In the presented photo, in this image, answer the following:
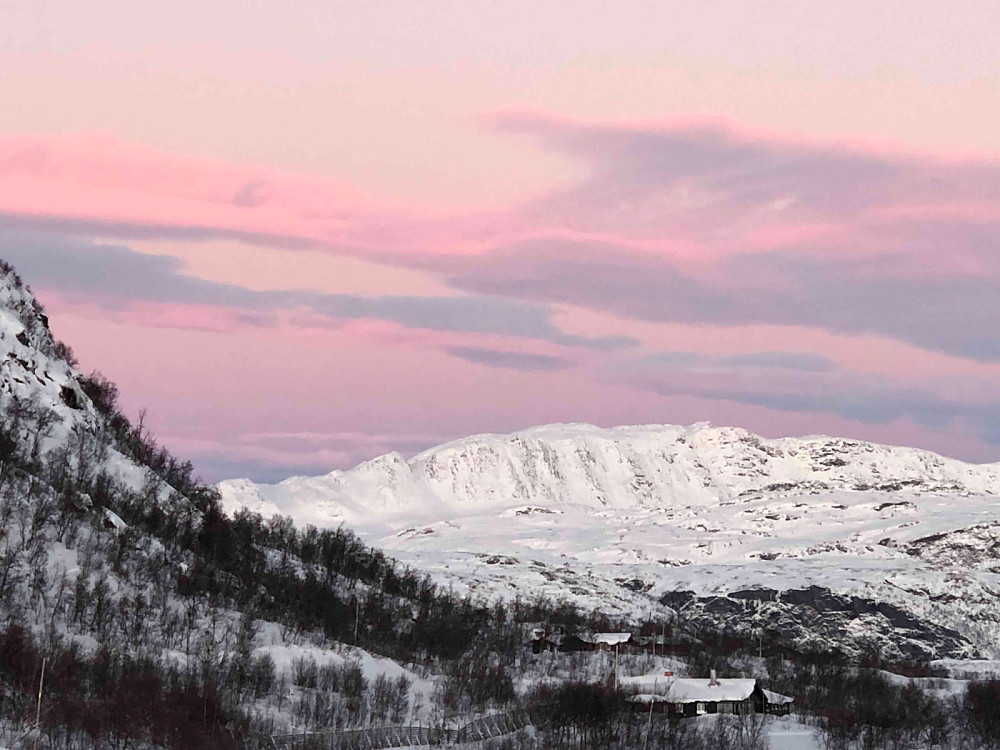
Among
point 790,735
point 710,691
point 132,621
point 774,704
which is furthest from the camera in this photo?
point 774,704

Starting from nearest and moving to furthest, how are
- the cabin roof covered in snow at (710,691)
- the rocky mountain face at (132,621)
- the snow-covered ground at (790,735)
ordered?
the rocky mountain face at (132,621)
the snow-covered ground at (790,735)
the cabin roof covered in snow at (710,691)

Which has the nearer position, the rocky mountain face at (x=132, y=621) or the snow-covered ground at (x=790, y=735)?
the rocky mountain face at (x=132, y=621)

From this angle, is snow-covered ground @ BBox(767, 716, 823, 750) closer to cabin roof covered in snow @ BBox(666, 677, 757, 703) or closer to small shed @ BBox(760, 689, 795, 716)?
small shed @ BBox(760, 689, 795, 716)

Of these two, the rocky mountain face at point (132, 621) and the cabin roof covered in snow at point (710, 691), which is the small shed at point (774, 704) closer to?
the cabin roof covered in snow at point (710, 691)

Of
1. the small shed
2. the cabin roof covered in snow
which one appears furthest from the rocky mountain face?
the small shed

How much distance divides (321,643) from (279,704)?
32756 mm

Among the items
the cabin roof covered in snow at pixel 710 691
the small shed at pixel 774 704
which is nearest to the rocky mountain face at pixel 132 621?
the cabin roof covered in snow at pixel 710 691

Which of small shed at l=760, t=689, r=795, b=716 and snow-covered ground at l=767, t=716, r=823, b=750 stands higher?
small shed at l=760, t=689, r=795, b=716

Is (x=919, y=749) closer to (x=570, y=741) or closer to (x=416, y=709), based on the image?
(x=570, y=741)

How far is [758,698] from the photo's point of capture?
155 meters

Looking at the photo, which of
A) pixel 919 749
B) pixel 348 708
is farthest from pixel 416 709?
pixel 919 749

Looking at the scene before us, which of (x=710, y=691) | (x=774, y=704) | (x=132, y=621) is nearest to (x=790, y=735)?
(x=710, y=691)

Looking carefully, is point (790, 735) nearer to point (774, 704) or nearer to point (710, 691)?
point (710, 691)

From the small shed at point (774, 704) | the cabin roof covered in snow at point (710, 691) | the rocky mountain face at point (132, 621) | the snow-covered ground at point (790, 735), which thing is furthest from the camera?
the small shed at point (774, 704)
